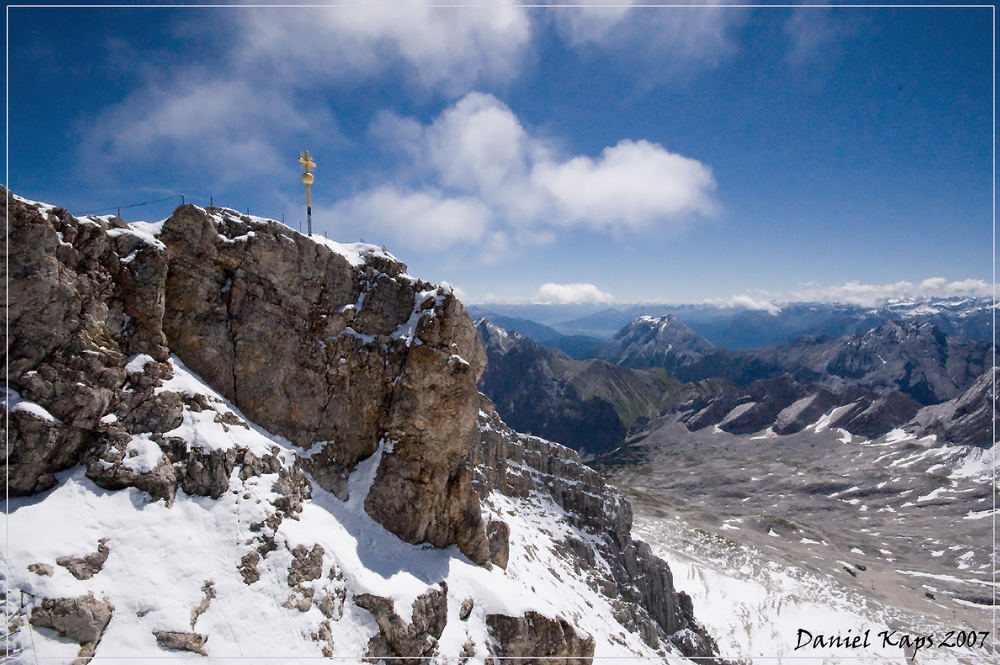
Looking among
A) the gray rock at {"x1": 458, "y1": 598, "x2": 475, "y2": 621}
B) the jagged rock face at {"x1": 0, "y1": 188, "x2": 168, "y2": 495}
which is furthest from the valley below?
the jagged rock face at {"x1": 0, "y1": 188, "x2": 168, "y2": 495}

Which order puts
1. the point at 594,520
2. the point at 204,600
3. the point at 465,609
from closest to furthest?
1. the point at 204,600
2. the point at 465,609
3. the point at 594,520

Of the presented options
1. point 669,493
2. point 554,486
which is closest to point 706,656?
point 554,486

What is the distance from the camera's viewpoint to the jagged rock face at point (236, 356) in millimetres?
21688

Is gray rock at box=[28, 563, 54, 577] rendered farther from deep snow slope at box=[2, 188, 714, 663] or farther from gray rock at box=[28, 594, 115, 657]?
gray rock at box=[28, 594, 115, 657]

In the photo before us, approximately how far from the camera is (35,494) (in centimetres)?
2028

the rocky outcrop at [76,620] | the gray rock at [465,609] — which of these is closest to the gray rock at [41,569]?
the rocky outcrop at [76,620]

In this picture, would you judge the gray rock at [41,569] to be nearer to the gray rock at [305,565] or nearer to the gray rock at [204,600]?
the gray rock at [204,600]

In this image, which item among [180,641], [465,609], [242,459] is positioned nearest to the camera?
[180,641]

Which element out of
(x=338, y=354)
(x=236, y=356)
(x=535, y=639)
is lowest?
(x=535, y=639)

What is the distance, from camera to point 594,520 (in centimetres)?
7131

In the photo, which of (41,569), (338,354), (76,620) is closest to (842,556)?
(338,354)

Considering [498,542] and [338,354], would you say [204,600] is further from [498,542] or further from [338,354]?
[498,542]

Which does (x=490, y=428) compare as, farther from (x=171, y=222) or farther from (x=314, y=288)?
(x=171, y=222)

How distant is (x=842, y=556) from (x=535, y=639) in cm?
13883
